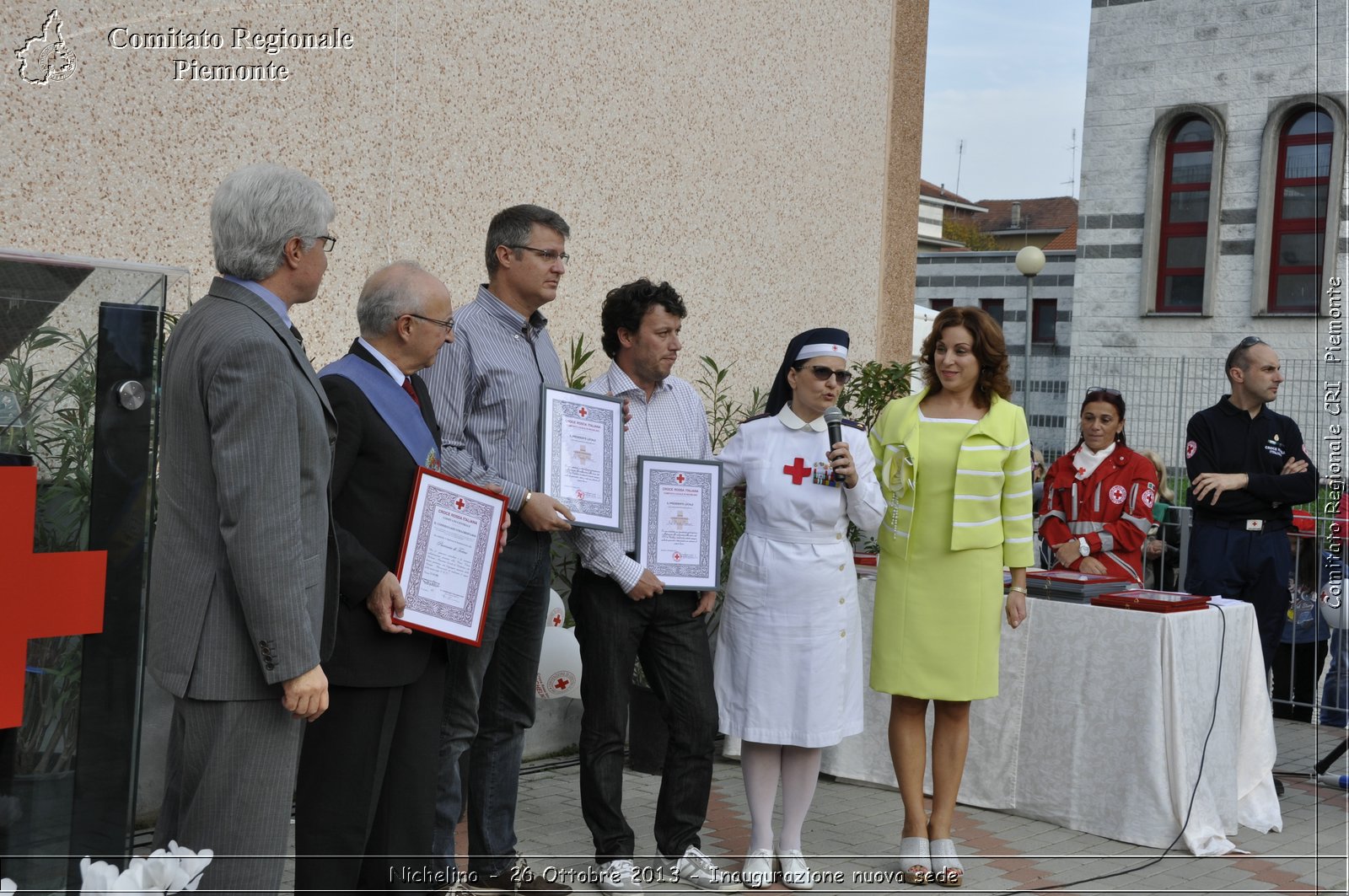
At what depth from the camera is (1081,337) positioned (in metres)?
23.2

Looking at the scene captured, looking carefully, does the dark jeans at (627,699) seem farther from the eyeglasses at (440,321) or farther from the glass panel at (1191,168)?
the glass panel at (1191,168)

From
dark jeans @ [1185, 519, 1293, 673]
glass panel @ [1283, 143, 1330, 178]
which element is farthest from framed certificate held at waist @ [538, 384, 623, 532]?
glass panel @ [1283, 143, 1330, 178]

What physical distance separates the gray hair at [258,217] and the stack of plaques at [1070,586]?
3.69m

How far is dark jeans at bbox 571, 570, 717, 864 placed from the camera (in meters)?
4.62

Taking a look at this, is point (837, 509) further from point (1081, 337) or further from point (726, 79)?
point (1081, 337)

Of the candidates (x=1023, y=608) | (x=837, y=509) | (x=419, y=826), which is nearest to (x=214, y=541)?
(x=419, y=826)

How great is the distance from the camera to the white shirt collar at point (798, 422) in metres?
4.88

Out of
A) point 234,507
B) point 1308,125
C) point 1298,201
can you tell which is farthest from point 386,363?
point 1298,201

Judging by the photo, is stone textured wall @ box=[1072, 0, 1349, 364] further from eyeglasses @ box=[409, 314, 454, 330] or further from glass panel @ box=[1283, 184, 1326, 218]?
eyeglasses @ box=[409, 314, 454, 330]

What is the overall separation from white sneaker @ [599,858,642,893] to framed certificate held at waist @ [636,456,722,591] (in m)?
0.97

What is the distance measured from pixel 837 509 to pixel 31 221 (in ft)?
10.3

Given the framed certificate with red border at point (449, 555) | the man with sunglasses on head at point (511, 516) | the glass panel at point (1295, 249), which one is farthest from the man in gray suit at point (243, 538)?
the glass panel at point (1295, 249)

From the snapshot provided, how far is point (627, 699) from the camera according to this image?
4.66m

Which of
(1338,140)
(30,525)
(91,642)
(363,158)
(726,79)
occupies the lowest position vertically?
(91,642)
